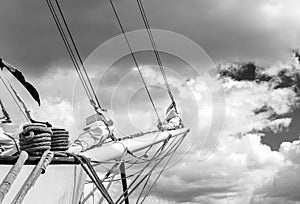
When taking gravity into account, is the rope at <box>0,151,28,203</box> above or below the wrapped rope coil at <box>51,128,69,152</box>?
below

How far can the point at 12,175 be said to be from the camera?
6.68m

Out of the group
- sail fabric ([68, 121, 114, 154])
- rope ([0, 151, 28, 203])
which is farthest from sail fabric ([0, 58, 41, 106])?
rope ([0, 151, 28, 203])

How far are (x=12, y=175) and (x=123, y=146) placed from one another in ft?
17.6

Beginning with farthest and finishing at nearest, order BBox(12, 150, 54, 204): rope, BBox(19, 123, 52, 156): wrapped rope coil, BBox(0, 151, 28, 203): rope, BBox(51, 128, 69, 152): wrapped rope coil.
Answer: BBox(51, 128, 69, 152): wrapped rope coil
BBox(19, 123, 52, 156): wrapped rope coil
BBox(12, 150, 54, 204): rope
BBox(0, 151, 28, 203): rope

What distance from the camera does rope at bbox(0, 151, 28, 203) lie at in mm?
6275

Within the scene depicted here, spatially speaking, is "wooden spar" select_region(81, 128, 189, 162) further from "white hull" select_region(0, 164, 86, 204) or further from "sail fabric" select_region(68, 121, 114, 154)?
"white hull" select_region(0, 164, 86, 204)

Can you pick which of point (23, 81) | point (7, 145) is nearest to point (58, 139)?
point (7, 145)

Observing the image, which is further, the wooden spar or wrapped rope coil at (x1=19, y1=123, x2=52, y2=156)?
the wooden spar

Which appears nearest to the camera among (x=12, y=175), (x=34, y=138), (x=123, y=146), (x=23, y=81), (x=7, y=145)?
(x=12, y=175)

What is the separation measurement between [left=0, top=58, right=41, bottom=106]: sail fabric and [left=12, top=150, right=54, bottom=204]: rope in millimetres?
1993

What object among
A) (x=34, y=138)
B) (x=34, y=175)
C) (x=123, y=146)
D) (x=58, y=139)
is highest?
(x=123, y=146)

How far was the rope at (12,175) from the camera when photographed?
628cm

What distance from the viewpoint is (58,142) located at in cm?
824

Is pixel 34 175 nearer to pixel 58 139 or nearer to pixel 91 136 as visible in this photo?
pixel 58 139
